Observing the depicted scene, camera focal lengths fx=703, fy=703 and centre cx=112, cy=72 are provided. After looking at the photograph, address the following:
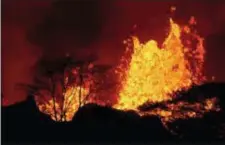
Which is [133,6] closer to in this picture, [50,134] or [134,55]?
[134,55]

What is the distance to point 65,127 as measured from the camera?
54.5 ft

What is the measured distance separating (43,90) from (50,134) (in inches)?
110

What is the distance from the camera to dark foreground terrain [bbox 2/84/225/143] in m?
16.5

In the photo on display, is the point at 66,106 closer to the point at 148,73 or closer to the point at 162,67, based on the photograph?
the point at 148,73

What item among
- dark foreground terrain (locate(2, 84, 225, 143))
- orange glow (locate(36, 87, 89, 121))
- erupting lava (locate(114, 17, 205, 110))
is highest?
erupting lava (locate(114, 17, 205, 110))

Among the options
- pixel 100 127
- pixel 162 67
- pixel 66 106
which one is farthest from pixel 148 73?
pixel 100 127

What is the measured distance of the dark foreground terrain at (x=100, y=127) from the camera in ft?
54.3

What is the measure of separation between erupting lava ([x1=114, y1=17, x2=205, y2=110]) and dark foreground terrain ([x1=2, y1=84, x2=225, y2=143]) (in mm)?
730

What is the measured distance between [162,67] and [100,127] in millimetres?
2764

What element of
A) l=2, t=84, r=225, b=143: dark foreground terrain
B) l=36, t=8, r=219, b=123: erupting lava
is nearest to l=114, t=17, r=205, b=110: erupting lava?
l=36, t=8, r=219, b=123: erupting lava

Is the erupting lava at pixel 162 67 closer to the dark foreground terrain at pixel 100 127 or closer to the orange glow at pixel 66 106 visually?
the dark foreground terrain at pixel 100 127

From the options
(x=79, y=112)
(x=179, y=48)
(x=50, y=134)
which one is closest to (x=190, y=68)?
(x=179, y=48)

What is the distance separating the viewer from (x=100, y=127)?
1694 cm

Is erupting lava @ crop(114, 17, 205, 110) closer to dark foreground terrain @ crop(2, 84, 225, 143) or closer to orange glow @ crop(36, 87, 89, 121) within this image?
dark foreground terrain @ crop(2, 84, 225, 143)
